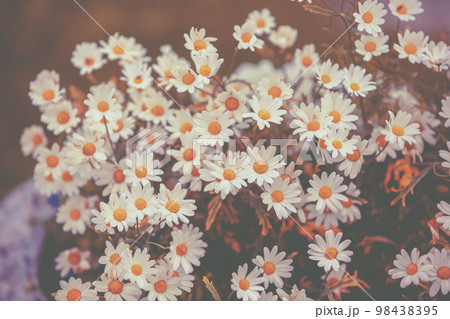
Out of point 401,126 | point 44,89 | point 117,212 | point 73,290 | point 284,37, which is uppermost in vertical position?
point 284,37

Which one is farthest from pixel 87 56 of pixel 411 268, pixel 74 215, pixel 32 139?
pixel 411 268

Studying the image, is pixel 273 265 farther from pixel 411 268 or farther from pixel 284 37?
pixel 284 37

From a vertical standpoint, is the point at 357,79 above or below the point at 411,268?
above

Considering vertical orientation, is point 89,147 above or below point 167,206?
above

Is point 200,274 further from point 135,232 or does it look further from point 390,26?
point 390,26

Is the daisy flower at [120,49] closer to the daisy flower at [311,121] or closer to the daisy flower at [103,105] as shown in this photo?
the daisy flower at [103,105]

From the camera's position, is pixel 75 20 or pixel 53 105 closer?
pixel 53 105
